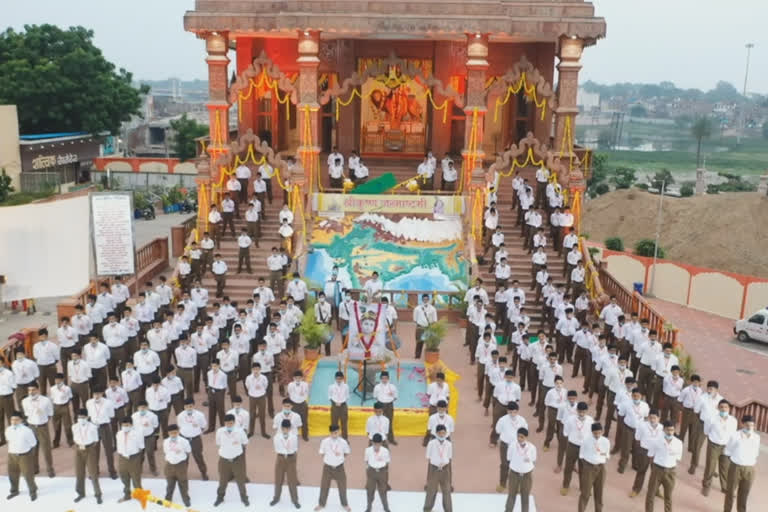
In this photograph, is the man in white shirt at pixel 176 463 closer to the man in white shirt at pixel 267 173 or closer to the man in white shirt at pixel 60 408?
the man in white shirt at pixel 60 408

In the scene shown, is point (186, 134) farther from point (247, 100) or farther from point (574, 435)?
point (574, 435)

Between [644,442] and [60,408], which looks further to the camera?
[60,408]

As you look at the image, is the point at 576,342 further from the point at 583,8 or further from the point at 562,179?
the point at 583,8

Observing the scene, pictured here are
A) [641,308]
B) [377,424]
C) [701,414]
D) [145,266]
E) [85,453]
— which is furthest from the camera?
[145,266]

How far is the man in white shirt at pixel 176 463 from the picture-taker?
10.0 metres

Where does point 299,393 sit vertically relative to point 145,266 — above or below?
below

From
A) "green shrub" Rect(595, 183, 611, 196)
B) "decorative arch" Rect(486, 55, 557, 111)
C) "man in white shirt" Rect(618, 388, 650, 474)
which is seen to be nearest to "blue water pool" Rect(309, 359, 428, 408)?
"man in white shirt" Rect(618, 388, 650, 474)

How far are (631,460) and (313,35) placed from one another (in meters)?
13.7

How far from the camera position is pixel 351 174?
2272 centimetres

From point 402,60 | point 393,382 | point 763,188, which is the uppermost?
point 402,60

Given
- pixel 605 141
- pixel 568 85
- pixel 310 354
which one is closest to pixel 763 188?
pixel 568 85

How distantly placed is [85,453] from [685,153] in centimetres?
10818

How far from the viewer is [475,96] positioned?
2047 cm

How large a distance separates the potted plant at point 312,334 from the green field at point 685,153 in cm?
6457
